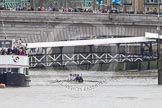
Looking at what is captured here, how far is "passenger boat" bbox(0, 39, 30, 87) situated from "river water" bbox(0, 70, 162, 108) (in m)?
1.22

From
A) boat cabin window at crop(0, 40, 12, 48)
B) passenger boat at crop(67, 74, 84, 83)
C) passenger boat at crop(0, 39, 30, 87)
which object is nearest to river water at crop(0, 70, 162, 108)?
passenger boat at crop(67, 74, 84, 83)

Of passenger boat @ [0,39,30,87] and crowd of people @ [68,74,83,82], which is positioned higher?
passenger boat @ [0,39,30,87]

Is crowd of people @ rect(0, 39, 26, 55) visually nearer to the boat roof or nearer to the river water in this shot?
the river water

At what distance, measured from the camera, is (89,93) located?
80.5 metres

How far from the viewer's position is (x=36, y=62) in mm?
114938

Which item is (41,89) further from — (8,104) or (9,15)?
(9,15)

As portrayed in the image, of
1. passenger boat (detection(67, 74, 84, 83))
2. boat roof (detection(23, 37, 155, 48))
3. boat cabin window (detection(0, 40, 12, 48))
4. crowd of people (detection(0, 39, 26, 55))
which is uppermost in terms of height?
boat cabin window (detection(0, 40, 12, 48))

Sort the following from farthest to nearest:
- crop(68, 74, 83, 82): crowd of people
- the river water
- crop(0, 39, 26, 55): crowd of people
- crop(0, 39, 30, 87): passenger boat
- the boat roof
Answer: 1. the boat roof
2. crop(68, 74, 83, 82): crowd of people
3. crop(0, 39, 26, 55): crowd of people
4. crop(0, 39, 30, 87): passenger boat
5. the river water

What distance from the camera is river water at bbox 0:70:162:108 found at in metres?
71.2

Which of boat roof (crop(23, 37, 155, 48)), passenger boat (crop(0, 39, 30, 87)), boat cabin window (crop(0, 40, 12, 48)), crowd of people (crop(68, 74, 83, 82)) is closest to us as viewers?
passenger boat (crop(0, 39, 30, 87))

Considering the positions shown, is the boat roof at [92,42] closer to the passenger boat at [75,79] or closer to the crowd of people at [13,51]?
the passenger boat at [75,79]

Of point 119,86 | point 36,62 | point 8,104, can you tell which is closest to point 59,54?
point 36,62

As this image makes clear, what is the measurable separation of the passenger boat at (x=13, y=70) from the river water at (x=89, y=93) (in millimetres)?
Result: 1221

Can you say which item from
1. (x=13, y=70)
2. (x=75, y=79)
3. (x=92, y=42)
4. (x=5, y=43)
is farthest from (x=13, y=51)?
(x=92, y=42)
